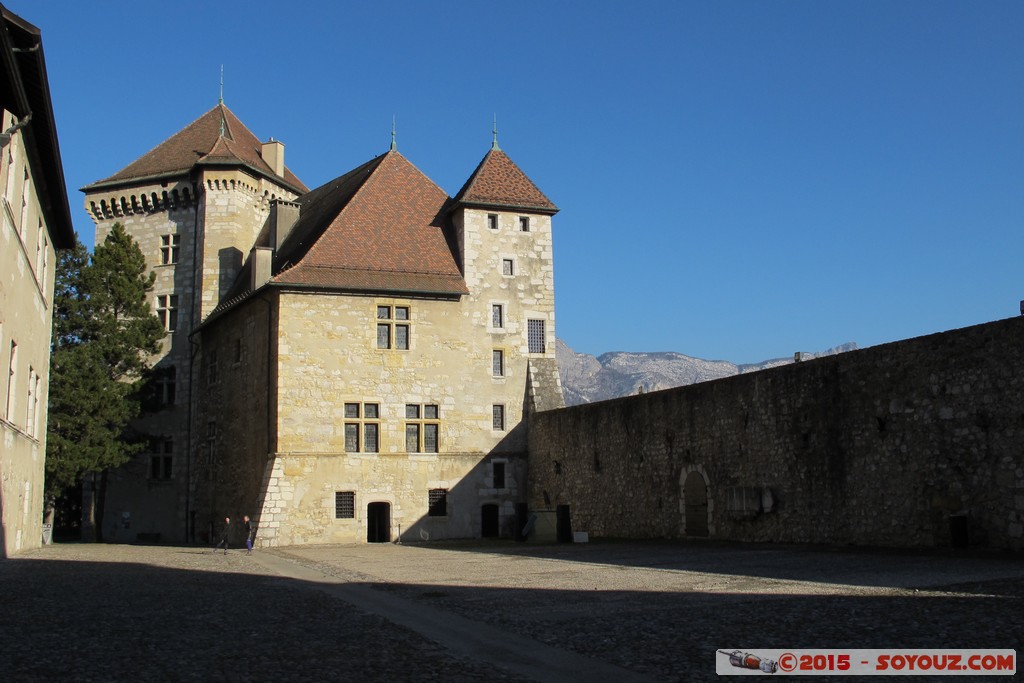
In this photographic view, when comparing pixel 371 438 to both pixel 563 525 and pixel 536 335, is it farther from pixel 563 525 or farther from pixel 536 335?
pixel 563 525

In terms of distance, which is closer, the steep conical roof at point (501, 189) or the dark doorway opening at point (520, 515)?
the dark doorway opening at point (520, 515)

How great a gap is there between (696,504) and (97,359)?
23231 mm

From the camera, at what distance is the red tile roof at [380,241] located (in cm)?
3148

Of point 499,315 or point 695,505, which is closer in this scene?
point 695,505

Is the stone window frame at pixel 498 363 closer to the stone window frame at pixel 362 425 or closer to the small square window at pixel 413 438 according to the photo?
the small square window at pixel 413 438

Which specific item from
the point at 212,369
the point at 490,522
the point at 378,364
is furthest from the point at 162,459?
the point at 490,522

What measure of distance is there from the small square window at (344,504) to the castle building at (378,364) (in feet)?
0.20

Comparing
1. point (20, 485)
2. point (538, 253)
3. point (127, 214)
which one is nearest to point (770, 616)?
point (20, 485)

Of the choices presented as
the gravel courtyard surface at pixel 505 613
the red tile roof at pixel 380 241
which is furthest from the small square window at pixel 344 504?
the gravel courtyard surface at pixel 505 613

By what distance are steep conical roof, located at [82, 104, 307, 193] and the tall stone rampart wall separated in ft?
66.7

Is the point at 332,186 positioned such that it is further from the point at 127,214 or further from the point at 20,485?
the point at 20,485

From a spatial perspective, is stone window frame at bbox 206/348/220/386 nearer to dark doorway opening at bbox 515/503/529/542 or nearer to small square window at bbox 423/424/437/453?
small square window at bbox 423/424/437/453

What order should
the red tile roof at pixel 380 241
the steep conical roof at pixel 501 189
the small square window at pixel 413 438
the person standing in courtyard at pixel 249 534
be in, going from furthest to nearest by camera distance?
the steep conical roof at pixel 501 189
the small square window at pixel 413 438
the red tile roof at pixel 380 241
the person standing in courtyard at pixel 249 534

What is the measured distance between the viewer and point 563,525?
27.8 m
